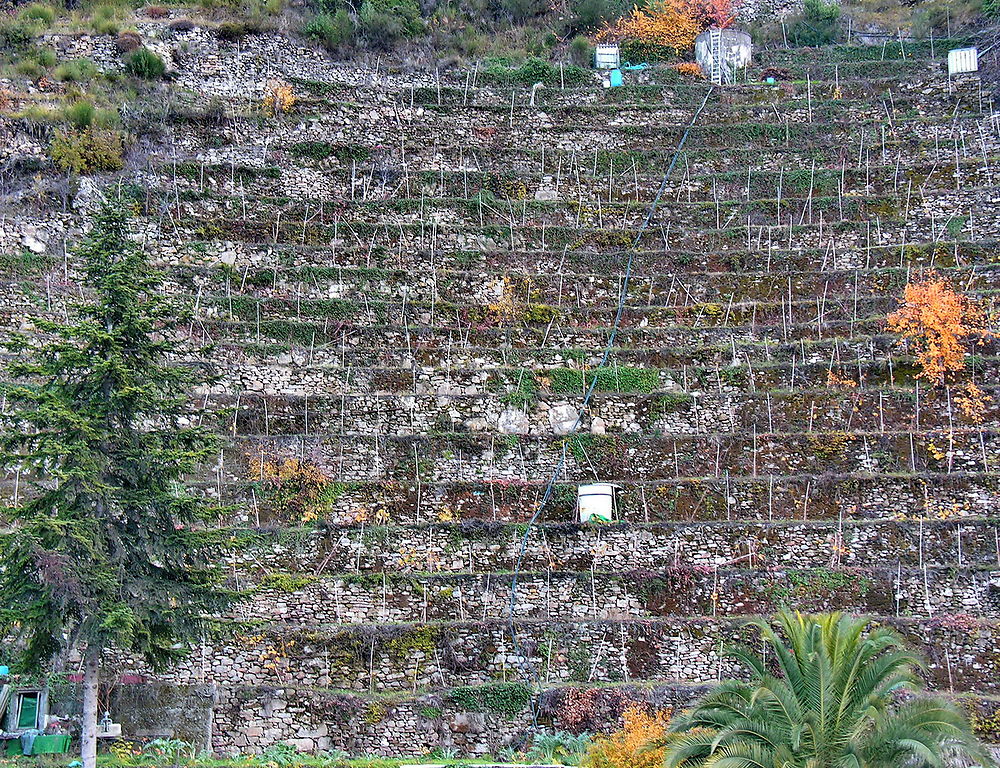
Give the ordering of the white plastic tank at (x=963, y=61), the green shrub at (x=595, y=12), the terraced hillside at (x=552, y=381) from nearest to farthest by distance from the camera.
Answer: the terraced hillside at (x=552, y=381), the white plastic tank at (x=963, y=61), the green shrub at (x=595, y=12)

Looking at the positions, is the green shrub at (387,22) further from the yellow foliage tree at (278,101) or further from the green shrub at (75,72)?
the green shrub at (75,72)

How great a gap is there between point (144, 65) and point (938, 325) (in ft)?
66.7

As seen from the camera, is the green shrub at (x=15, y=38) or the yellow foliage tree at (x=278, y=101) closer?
the yellow foliage tree at (x=278, y=101)

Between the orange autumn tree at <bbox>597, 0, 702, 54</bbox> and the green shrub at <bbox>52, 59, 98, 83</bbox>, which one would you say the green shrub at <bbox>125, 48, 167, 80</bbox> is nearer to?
the green shrub at <bbox>52, 59, 98, 83</bbox>

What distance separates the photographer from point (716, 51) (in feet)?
106

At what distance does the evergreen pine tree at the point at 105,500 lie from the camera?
1609cm

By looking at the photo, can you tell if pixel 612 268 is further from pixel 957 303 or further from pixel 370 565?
pixel 370 565

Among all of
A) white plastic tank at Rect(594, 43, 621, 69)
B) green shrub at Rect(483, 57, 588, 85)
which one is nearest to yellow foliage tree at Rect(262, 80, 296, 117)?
green shrub at Rect(483, 57, 588, 85)

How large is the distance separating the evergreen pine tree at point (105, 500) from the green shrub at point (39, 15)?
16.1 m

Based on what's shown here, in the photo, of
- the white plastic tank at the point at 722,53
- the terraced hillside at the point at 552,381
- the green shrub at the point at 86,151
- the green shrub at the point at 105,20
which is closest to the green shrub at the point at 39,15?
the green shrub at the point at 105,20

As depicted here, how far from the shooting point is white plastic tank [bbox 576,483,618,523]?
2245 centimetres

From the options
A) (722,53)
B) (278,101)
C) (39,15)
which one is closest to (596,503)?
(278,101)

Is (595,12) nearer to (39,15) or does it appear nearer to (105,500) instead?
(39,15)

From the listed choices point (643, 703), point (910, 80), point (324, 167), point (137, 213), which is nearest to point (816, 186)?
point (910, 80)
